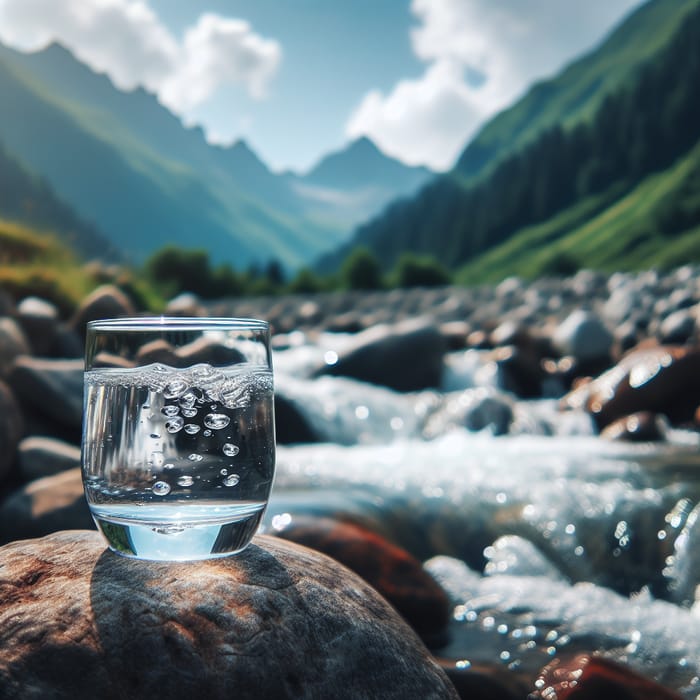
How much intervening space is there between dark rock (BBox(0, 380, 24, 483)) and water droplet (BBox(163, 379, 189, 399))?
10.1 feet

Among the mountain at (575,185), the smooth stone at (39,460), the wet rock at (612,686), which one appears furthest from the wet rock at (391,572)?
the mountain at (575,185)

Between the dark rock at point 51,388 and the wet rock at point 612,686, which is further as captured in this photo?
the dark rock at point 51,388

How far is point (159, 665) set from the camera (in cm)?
157

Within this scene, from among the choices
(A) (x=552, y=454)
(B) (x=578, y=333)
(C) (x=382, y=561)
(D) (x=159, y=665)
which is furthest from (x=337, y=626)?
(B) (x=578, y=333)

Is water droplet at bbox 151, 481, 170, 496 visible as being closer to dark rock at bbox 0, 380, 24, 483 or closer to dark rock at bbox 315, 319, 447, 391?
dark rock at bbox 0, 380, 24, 483

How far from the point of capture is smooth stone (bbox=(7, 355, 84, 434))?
5.40 m

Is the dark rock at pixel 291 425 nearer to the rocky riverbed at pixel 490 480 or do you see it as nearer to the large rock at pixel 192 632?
the rocky riverbed at pixel 490 480

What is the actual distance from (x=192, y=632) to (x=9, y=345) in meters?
5.31

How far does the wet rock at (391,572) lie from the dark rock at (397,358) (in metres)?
6.81

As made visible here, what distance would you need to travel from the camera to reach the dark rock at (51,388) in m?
5.40

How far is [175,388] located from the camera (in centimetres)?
166

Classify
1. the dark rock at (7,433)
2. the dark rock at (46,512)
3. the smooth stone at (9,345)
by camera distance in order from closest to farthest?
the dark rock at (46,512), the dark rock at (7,433), the smooth stone at (9,345)

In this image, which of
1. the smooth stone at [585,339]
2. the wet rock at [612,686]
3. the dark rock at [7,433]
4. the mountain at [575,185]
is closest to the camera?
the wet rock at [612,686]

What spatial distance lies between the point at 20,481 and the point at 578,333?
9226mm
